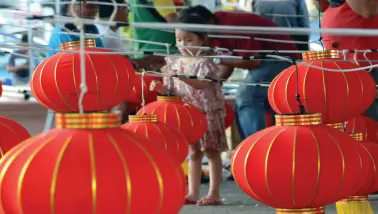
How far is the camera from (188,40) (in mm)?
3893

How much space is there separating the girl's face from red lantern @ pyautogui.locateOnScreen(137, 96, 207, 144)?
419 mm

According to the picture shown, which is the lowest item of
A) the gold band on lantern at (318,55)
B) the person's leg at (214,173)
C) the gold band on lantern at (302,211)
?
the person's leg at (214,173)

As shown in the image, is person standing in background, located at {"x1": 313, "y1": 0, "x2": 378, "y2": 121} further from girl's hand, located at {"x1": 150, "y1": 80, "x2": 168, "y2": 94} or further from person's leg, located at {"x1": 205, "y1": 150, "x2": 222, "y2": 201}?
person's leg, located at {"x1": 205, "y1": 150, "x2": 222, "y2": 201}

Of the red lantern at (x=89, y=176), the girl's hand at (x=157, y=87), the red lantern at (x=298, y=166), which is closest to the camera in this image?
the red lantern at (x=89, y=176)

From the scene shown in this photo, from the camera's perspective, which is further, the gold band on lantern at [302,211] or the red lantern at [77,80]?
the red lantern at [77,80]

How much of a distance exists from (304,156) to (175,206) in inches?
24.1

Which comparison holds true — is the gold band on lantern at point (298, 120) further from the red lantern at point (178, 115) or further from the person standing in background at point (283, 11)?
the person standing in background at point (283, 11)

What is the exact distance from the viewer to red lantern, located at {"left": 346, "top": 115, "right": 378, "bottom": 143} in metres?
3.30

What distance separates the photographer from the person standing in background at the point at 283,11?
4641mm

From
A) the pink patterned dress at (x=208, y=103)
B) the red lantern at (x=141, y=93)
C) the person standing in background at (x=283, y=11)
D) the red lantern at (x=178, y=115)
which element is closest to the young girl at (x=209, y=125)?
the pink patterned dress at (x=208, y=103)

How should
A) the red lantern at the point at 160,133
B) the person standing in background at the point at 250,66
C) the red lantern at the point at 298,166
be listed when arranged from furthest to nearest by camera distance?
the person standing in background at the point at 250,66
the red lantern at the point at 160,133
the red lantern at the point at 298,166

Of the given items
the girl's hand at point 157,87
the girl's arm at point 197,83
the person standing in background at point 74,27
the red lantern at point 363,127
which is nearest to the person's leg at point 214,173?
the girl's arm at point 197,83

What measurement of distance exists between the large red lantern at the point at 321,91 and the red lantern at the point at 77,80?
0.46 metres

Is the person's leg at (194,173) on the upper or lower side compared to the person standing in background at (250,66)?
lower
